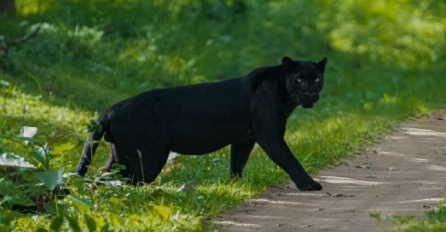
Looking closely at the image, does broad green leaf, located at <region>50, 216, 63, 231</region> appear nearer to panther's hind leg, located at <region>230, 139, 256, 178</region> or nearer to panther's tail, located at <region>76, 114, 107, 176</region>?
panther's tail, located at <region>76, 114, 107, 176</region>

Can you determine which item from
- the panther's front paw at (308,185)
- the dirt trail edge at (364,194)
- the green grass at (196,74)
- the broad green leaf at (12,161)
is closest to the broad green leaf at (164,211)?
the green grass at (196,74)

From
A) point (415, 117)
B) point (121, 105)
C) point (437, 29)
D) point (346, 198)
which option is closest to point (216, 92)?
point (121, 105)

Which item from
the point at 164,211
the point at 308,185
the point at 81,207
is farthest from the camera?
the point at 308,185

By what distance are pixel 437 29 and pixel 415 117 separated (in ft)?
30.8

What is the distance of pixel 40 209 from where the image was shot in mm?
7438

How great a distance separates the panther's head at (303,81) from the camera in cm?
827

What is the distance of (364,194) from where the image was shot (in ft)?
26.2

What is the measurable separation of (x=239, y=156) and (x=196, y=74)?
8.08 meters

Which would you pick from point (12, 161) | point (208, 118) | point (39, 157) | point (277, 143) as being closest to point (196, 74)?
point (208, 118)

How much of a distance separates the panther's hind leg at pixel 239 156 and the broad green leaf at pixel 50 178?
7.19 ft

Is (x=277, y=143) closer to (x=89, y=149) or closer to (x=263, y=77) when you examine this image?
(x=263, y=77)

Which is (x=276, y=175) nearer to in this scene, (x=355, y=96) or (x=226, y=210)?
(x=226, y=210)

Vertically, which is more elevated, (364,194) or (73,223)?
(364,194)

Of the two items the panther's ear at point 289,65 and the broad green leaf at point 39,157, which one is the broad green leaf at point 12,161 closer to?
the broad green leaf at point 39,157
